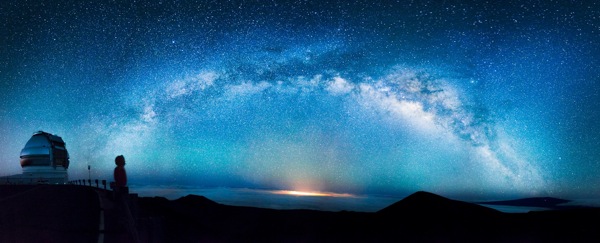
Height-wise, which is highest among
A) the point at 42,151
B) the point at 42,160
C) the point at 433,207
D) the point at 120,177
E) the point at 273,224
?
the point at 42,151

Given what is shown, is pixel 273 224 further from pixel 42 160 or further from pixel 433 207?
pixel 42 160

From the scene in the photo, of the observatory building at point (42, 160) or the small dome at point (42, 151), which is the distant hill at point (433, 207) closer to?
the observatory building at point (42, 160)

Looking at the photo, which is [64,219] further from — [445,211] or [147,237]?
[445,211]

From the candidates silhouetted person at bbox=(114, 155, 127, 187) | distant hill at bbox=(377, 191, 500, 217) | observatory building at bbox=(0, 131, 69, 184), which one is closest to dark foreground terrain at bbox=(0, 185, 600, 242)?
distant hill at bbox=(377, 191, 500, 217)

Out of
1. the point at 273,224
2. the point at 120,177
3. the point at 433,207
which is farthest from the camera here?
the point at 433,207

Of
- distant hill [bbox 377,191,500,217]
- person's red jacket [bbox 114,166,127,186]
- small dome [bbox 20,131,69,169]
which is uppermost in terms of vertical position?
small dome [bbox 20,131,69,169]

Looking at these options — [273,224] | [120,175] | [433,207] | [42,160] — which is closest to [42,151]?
[42,160]

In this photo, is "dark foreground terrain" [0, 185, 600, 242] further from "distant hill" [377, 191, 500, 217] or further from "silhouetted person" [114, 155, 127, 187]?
"silhouetted person" [114, 155, 127, 187]
